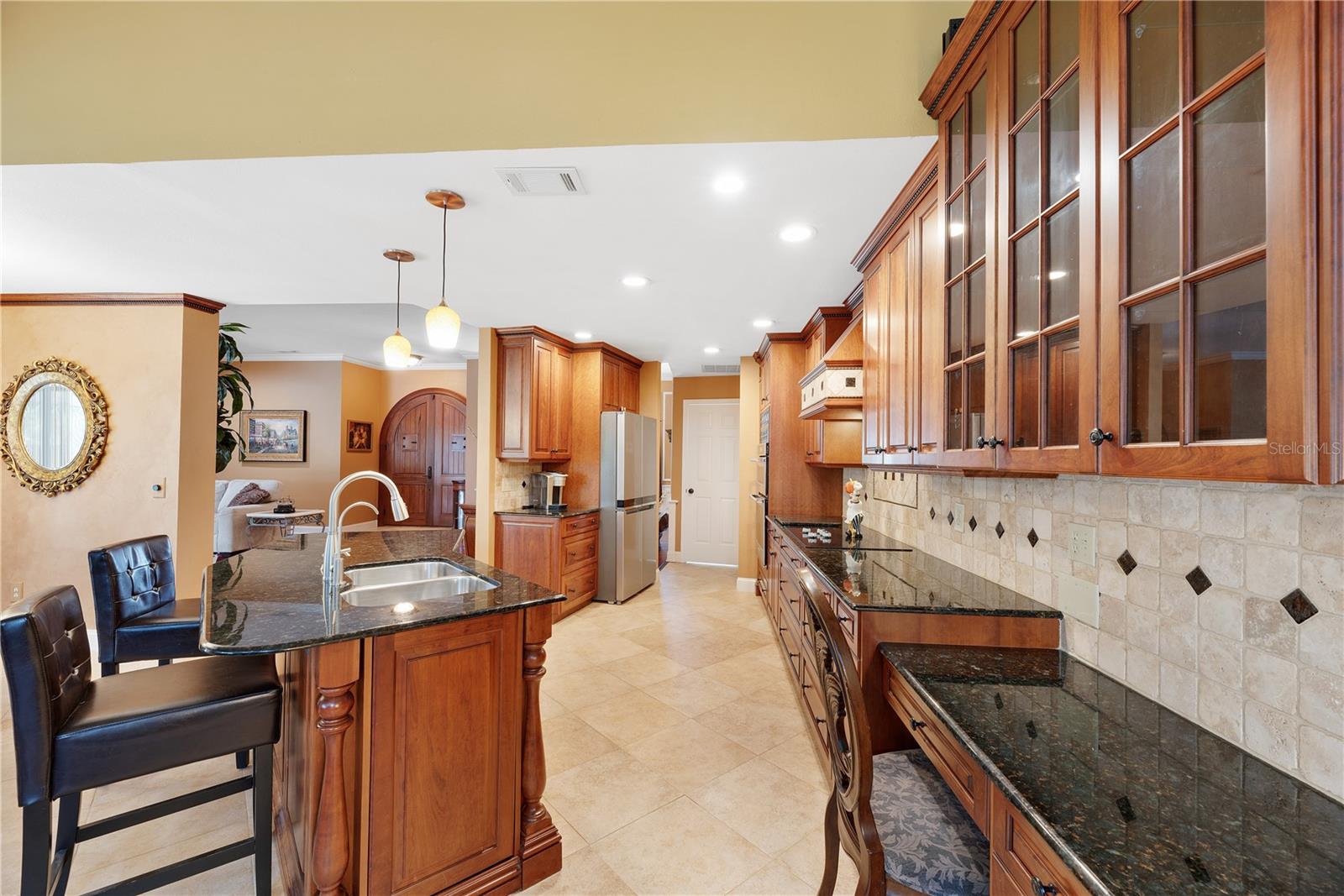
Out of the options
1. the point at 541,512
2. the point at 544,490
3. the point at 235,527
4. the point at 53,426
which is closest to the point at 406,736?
the point at 541,512

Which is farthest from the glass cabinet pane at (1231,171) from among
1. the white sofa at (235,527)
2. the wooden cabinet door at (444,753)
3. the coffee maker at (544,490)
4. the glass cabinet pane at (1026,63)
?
the white sofa at (235,527)

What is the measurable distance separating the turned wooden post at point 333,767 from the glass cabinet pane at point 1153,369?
1855 millimetres

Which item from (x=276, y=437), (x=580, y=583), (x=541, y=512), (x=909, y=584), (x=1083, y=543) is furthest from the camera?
(x=276, y=437)

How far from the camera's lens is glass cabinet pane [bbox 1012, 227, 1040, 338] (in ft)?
4.11

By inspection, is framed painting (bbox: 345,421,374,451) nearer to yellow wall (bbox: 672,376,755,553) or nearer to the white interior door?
yellow wall (bbox: 672,376,755,553)

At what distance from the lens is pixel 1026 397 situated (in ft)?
4.20

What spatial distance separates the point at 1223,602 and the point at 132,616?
358 cm

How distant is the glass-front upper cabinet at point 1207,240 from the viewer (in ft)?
2.23

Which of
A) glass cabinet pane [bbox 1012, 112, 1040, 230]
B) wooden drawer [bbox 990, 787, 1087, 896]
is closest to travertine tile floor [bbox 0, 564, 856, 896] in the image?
wooden drawer [bbox 990, 787, 1087, 896]

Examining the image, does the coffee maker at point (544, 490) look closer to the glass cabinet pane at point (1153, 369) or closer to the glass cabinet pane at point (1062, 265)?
the glass cabinet pane at point (1062, 265)

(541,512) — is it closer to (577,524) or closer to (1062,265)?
(577,524)

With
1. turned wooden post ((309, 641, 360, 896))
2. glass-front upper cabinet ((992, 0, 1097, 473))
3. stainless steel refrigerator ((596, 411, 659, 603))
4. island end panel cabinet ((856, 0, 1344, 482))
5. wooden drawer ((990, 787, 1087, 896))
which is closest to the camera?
island end panel cabinet ((856, 0, 1344, 482))

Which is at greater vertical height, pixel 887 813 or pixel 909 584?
pixel 909 584

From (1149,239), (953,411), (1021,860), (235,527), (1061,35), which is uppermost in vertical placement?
(1061,35)
